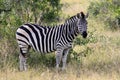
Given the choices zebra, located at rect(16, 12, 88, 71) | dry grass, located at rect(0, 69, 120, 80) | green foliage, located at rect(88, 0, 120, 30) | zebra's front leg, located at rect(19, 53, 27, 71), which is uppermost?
green foliage, located at rect(88, 0, 120, 30)

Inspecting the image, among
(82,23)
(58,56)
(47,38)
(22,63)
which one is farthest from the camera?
(47,38)

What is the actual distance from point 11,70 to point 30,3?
2517 millimetres

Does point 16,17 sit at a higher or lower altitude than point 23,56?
higher

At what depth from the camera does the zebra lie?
901cm

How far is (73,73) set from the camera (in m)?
8.38

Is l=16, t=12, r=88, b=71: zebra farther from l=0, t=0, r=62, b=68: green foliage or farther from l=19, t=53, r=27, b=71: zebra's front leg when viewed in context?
l=0, t=0, r=62, b=68: green foliage

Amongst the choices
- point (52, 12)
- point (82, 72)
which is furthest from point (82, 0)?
point (82, 72)

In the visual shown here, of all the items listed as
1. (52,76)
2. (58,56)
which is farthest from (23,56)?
(52,76)

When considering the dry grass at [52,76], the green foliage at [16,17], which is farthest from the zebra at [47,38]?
the dry grass at [52,76]

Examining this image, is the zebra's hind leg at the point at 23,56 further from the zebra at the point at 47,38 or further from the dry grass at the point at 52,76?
the dry grass at the point at 52,76

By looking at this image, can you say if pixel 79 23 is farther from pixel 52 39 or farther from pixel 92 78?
pixel 92 78

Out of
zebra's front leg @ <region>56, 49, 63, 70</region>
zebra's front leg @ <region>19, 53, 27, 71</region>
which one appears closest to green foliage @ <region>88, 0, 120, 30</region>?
zebra's front leg @ <region>56, 49, 63, 70</region>

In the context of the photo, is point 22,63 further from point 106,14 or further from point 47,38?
point 106,14

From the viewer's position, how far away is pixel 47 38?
30.4 feet
